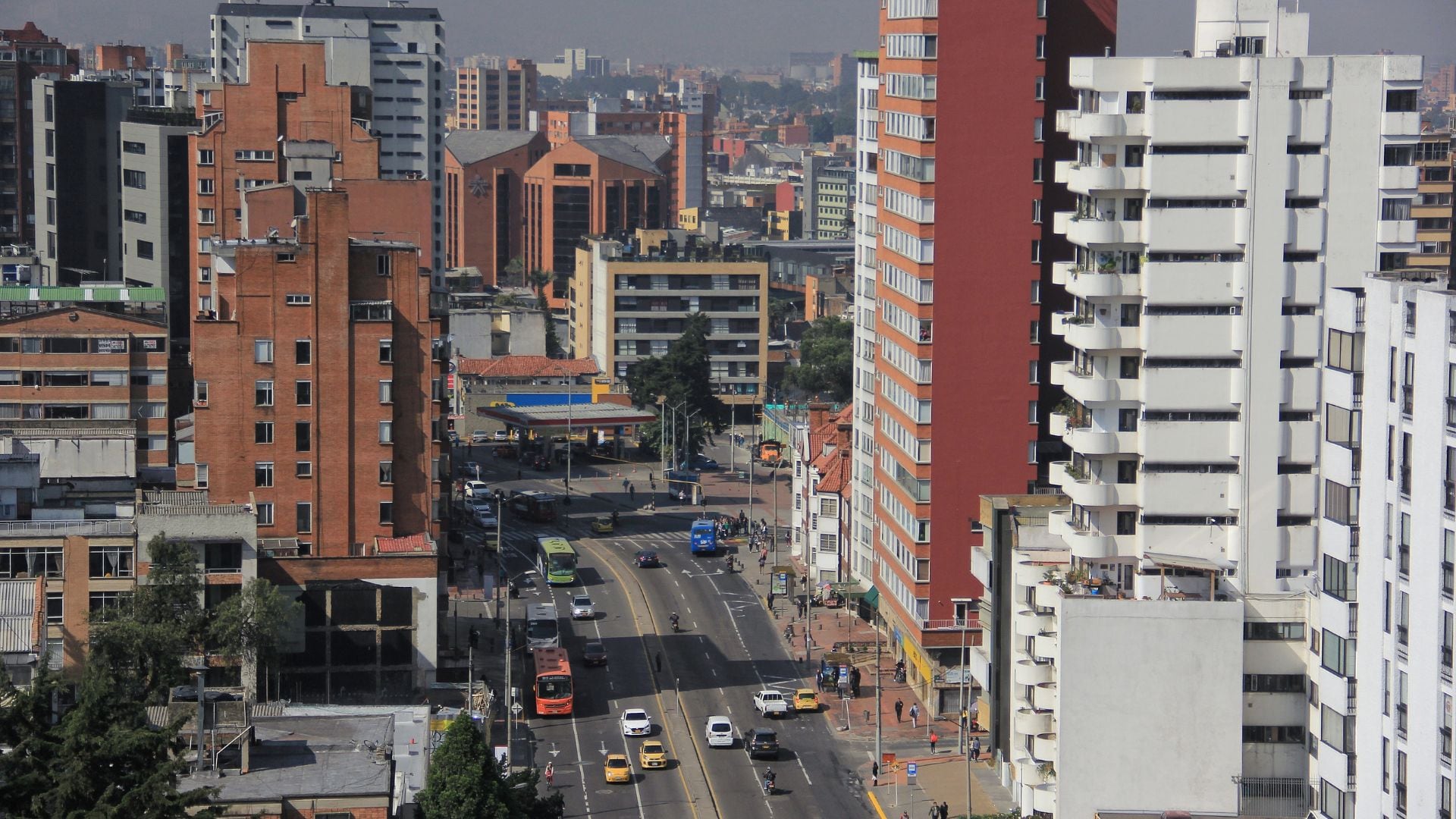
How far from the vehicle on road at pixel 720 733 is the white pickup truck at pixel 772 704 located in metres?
3.79

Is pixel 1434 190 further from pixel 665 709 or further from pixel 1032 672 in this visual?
pixel 1032 672

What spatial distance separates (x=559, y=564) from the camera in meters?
134

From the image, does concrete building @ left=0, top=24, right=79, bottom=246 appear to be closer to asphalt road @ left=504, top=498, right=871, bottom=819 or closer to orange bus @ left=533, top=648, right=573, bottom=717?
asphalt road @ left=504, top=498, right=871, bottom=819

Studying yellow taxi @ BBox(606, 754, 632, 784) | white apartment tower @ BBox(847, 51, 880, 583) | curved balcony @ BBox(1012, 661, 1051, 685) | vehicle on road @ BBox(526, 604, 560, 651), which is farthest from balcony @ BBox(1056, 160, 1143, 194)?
vehicle on road @ BBox(526, 604, 560, 651)

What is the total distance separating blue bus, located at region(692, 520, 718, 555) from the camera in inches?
5659

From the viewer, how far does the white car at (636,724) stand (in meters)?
101

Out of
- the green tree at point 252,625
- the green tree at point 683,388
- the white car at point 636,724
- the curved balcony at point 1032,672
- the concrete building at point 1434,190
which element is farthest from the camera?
the green tree at point 683,388

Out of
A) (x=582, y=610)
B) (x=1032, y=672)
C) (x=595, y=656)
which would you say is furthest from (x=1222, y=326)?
Result: (x=582, y=610)

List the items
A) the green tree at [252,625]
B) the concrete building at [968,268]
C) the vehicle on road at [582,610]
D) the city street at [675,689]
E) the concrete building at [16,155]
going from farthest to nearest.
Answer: the concrete building at [16,155]
the vehicle on road at [582,610]
the concrete building at [968,268]
the city street at [675,689]
the green tree at [252,625]

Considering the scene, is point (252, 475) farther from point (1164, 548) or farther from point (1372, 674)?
point (1372, 674)

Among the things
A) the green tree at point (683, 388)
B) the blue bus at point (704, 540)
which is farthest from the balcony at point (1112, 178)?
the green tree at point (683, 388)

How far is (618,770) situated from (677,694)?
15199 mm

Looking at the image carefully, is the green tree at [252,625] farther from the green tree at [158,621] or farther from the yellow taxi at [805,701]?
the yellow taxi at [805,701]

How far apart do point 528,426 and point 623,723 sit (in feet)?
265
